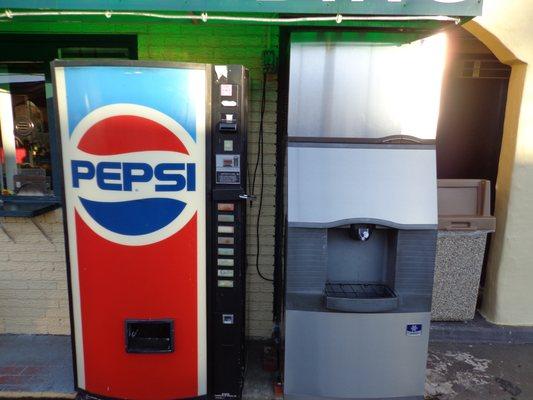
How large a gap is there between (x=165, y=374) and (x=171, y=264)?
793 millimetres

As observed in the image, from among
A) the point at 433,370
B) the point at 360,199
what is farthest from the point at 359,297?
the point at 433,370

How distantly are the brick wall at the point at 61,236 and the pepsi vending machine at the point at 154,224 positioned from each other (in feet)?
2.68

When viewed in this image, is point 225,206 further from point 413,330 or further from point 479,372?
point 479,372

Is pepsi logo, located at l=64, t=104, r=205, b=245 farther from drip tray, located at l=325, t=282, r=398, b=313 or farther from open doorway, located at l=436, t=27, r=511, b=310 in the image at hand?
open doorway, located at l=436, t=27, r=511, b=310

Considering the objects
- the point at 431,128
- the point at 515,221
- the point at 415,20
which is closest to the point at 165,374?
the point at 431,128

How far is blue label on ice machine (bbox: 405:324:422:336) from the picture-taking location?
2.52 meters

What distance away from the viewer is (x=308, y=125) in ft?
8.22

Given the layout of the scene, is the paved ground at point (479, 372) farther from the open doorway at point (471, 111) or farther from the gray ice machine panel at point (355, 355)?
the open doorway at point (471, 111)

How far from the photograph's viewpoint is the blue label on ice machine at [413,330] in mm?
2518

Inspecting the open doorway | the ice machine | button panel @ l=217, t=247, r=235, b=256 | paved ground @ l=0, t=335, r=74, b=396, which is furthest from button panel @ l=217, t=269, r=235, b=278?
the open doorway

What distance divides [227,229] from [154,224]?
0.47 m

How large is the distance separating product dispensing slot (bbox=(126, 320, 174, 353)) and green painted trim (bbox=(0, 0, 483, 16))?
6.51 feet

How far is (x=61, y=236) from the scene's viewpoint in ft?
11.3

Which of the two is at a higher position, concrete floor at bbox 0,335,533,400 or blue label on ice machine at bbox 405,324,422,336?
blue label on ice machine at bbox 405,324,422,336
